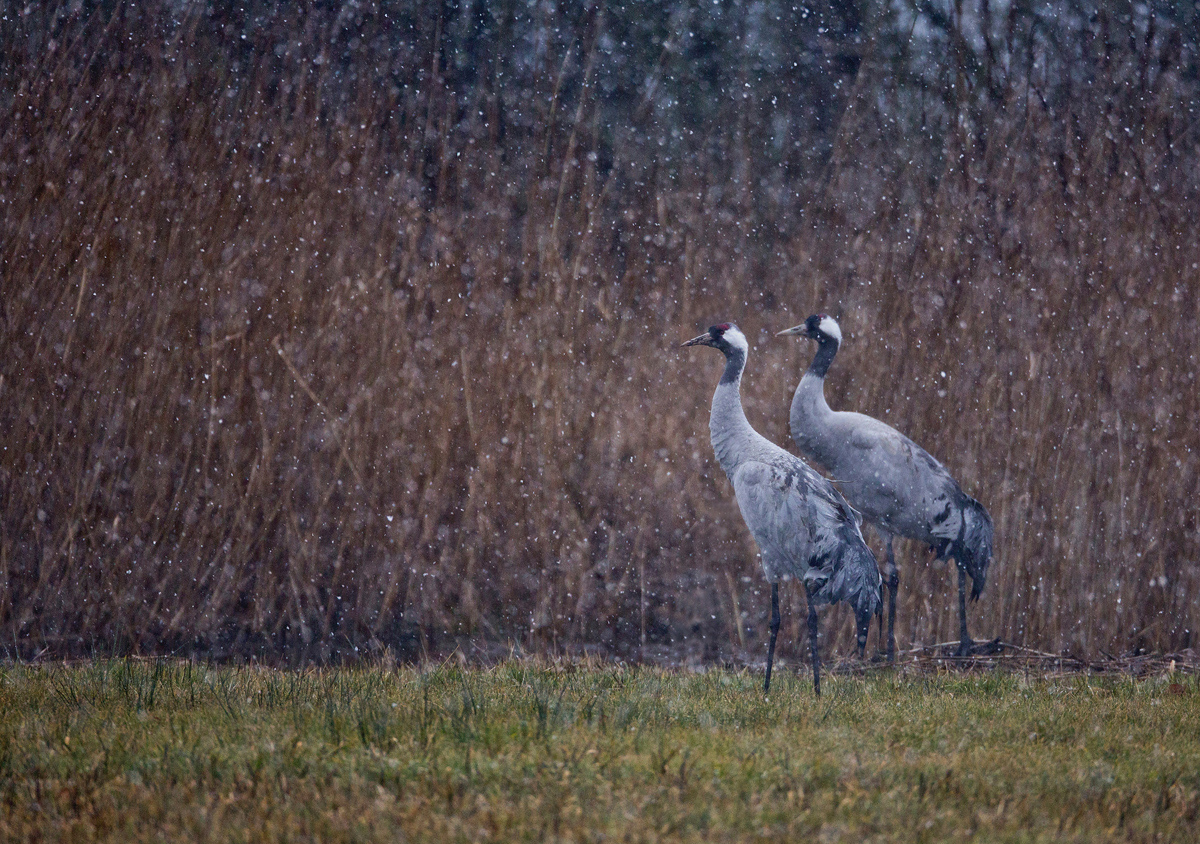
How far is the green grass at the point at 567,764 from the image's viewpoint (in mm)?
2430

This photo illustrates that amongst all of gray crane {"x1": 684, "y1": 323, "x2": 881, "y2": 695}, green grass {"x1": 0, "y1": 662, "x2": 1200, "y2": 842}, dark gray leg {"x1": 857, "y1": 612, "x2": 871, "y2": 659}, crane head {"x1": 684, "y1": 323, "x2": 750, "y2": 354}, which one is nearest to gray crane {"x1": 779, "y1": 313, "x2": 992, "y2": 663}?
dark gray leg {"x1": 857, "y1": 612, "x2": 871, "y2": 659}

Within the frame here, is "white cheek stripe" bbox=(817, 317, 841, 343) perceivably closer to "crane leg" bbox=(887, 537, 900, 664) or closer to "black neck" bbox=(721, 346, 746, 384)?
"black neck" bbox=(721, 346, 746, 384)

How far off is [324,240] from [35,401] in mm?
1885

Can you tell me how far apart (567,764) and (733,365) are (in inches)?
108

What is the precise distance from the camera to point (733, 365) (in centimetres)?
513

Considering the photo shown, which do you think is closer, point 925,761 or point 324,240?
point 925,761

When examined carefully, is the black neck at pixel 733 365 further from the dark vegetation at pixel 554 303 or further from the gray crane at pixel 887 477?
the dark vegetation at pixel 554 303

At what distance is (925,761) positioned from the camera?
3000mm

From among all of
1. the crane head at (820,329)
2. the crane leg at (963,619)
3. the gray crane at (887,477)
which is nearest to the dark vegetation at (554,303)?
the crane leg at (963,619)

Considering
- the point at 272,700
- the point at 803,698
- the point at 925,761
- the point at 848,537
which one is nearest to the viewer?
the point at 925,761

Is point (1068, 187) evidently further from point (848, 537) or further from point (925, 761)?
point (925, 761)

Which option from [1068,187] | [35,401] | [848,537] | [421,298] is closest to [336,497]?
[421,298]

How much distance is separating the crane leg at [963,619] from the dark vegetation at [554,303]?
0.20 meters

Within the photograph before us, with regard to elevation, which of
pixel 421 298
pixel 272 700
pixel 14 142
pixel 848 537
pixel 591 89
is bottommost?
pixel 272 700
